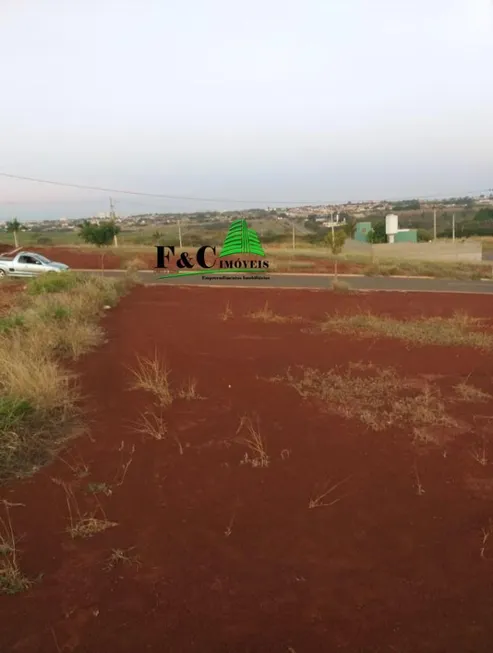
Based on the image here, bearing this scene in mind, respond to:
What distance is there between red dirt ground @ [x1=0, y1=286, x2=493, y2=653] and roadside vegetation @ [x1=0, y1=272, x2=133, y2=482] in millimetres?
343

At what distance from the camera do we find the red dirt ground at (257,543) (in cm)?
298

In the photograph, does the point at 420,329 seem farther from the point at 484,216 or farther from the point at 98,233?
the point at 484,216

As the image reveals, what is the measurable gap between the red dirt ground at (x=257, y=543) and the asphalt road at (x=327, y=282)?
1924 cm

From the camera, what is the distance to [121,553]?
3648mm

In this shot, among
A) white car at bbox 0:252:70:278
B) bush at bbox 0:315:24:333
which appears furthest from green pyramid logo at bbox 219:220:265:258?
bush at bbox 0:315:24:333

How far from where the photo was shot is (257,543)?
3.81 meters

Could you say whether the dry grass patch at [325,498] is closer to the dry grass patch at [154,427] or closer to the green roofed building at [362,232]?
the dry grass patch at [154,427]

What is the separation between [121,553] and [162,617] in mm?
707

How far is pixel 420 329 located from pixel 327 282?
1516cm

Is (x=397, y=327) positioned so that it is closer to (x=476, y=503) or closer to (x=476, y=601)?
(x=476, y=503)

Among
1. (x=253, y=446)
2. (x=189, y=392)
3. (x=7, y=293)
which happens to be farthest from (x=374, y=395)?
(x=7, y=293)

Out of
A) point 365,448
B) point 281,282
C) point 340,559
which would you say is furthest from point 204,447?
point 281,282

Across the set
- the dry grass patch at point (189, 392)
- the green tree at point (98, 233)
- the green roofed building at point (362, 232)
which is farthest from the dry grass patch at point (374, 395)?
the green roofed building at point (362, 232)

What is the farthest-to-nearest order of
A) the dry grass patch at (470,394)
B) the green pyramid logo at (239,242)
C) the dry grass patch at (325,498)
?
the green pyramid logo at (239,242)
the dry grass patch at (470,394)
the dry grass patch at (325,498)
